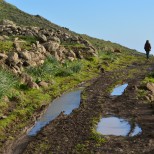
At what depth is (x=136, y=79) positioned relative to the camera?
31.7 m

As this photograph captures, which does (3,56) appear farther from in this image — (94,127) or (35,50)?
(94,127)

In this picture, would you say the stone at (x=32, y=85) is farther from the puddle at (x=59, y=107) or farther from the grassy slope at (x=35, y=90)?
the puddle at (x=59, y=107)

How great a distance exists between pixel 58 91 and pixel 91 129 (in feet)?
32.5

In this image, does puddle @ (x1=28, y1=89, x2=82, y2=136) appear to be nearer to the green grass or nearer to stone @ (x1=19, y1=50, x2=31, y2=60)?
the green grass

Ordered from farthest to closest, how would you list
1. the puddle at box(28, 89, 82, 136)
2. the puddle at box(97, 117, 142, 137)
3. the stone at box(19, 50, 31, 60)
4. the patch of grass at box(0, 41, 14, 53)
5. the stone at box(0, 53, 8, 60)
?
1. the patch of grass at box(0, 41, 14, 53)
2. the stone at box(19, 50, 31, 60)
3. the stone at box(0, 53, 8, 60)
4. the puddle at box(28, 89, 82, 136)
5. the puddle at box(97, 117, 142, 137)

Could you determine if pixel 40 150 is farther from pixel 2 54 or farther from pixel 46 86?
pixel 2 54

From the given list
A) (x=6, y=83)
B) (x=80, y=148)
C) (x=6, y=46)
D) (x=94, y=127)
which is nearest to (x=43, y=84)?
(x=6, y=83)

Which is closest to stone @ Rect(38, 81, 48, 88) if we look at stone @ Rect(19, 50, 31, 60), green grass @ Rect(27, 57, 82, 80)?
green grass @ Rect(27, 57, 82, 80)

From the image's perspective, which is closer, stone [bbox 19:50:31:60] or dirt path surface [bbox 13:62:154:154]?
dirt path surface [bbox 13:62:154:154]

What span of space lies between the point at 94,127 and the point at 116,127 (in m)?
1.06

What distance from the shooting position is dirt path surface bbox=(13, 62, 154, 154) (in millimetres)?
15086

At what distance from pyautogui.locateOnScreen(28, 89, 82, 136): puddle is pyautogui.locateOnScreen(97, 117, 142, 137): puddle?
2743 mm

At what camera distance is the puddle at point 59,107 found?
→ 19003mm

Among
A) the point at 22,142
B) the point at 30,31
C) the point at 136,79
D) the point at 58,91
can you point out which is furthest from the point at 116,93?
the point at 30,31
